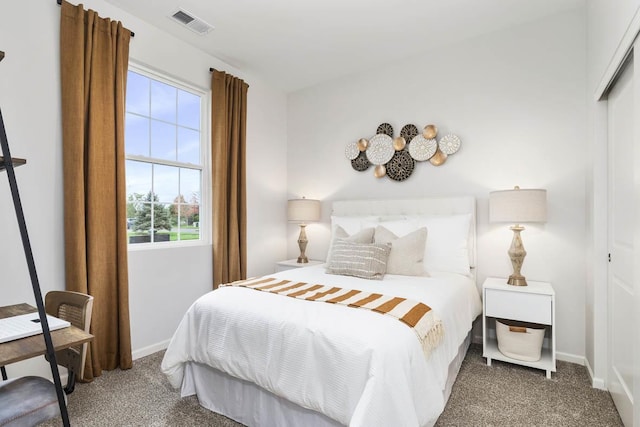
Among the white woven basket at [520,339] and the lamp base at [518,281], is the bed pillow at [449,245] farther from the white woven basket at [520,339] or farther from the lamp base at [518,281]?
the white woven basket at [520,339]

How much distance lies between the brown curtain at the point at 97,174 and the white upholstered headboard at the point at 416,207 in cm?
218

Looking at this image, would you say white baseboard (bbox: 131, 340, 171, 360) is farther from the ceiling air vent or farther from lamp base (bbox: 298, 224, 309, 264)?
the ceiling air vent

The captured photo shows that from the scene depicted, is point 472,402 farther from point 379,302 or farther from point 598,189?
point 598,189

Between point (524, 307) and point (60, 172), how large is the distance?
11.4 ft

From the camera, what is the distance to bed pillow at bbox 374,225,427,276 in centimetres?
268

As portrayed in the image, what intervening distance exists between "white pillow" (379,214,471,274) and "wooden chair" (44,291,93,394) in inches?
91.5

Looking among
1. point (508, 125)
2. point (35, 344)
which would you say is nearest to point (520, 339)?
point (508, 125)

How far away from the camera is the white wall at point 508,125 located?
8.93ft

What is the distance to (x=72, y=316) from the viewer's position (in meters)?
1.76

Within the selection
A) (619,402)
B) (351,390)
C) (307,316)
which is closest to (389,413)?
(351,390)

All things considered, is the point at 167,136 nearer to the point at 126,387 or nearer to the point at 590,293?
the point at 126,387

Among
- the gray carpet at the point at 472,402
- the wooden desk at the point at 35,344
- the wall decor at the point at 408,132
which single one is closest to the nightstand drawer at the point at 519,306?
the gray carpet at the point at 472,402

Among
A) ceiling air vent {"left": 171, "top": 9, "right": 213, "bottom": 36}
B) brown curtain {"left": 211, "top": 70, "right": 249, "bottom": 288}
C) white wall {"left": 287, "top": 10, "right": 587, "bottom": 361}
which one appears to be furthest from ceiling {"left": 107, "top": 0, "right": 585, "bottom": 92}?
brown curtain {"left": 211, "top": 70, "right": 249, "bottom": 288}

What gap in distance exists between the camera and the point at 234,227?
3512 millimetres
